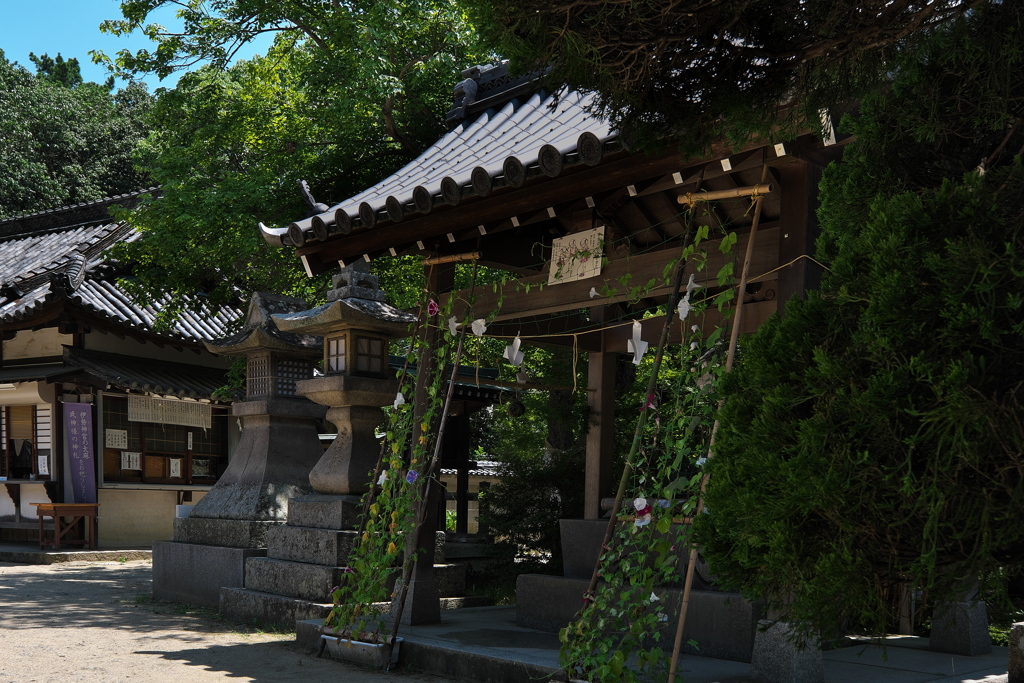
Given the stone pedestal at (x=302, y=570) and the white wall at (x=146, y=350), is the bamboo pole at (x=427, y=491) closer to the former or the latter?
the stone pedestal at (x=302, y=570)

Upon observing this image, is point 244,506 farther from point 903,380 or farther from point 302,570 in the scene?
point 903,380

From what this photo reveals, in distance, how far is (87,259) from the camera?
52.3 feet

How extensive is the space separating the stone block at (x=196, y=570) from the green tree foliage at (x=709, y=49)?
691 centimetres

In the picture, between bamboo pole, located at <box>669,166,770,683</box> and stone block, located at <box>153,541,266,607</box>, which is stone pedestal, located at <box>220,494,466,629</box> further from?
bamboo pole, located at <box>669,166,770,683</box>

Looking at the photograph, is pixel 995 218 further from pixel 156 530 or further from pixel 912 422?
pixel 156 530

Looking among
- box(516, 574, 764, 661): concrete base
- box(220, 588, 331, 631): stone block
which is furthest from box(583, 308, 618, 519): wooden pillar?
box(220, 588, 331, 631): stone block

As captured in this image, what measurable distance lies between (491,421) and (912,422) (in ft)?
44.2

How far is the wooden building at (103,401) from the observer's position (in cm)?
1468

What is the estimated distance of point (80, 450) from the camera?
14.7m

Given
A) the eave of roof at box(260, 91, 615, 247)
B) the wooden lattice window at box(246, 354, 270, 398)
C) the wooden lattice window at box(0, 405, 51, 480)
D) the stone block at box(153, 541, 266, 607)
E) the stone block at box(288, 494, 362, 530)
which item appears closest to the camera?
the eave of roof at box(260, 91, 615, 247)

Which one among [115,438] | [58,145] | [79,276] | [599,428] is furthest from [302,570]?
[58,145]

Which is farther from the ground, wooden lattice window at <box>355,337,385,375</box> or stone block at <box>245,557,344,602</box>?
wooden lattice window at <box>355,337,385,375</box>

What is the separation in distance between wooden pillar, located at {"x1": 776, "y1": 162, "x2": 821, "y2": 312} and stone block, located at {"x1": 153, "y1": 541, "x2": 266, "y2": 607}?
19.9 feet

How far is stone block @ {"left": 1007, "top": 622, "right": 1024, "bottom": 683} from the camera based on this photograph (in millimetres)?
3913
